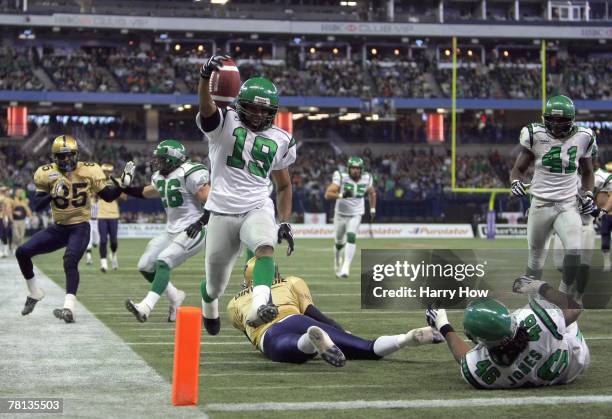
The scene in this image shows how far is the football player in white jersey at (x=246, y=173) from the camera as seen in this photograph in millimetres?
6809

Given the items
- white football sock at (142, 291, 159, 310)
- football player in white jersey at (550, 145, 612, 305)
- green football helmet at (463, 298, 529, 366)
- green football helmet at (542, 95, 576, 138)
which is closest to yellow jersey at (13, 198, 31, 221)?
football player in white jersey at (550, 145, 612, 305)

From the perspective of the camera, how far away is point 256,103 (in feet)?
22.6

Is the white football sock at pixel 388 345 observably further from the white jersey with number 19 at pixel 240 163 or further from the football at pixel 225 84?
the football at pixel 225 84

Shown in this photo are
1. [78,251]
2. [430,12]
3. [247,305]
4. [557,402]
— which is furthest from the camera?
[430,12]

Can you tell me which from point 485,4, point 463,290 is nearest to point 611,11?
point 485,4

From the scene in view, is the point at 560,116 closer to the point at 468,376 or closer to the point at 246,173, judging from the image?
the point at 246,173

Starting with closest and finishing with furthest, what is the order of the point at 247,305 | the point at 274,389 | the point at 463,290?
the point at 274,389 → the point at 247,305 → the point at 463,290

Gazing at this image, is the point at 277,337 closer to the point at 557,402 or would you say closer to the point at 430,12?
the point at 557,402

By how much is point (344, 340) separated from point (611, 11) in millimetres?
52391

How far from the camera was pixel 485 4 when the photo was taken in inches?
2068

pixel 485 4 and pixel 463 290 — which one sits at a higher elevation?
pixel 485 4

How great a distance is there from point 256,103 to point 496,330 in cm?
245

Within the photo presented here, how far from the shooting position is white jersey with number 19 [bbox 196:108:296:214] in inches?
274

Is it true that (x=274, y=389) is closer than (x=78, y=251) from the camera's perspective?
Yes
